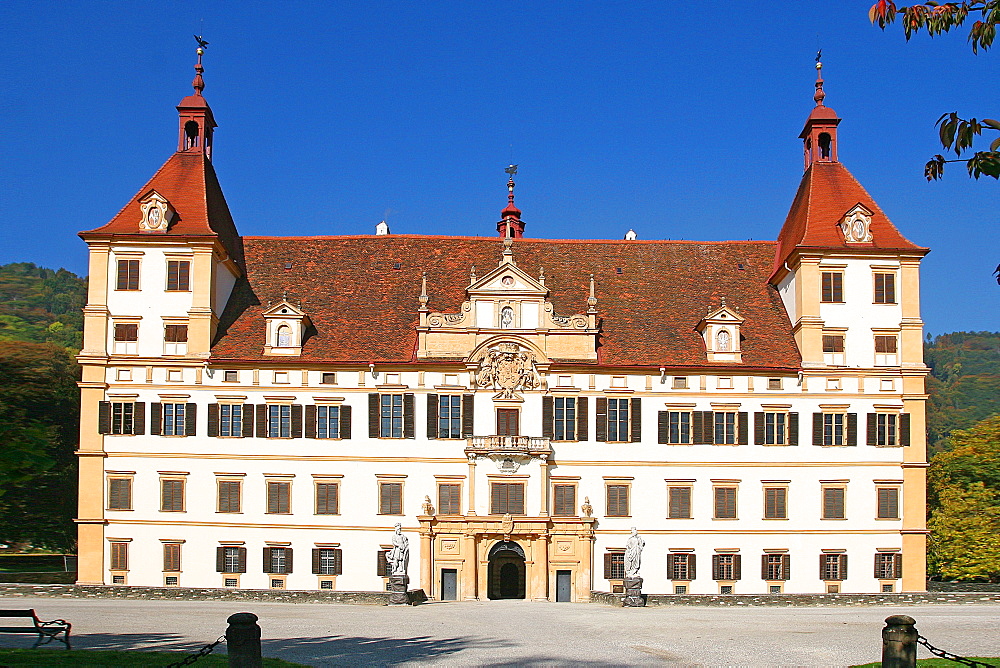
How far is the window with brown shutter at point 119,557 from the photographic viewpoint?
46531mm

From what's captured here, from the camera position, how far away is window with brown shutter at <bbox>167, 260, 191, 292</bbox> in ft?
158

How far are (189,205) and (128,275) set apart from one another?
4.19m

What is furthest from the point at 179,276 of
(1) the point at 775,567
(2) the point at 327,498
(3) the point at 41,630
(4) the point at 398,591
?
(1) the point at 775,567

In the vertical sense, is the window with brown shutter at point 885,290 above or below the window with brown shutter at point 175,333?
above

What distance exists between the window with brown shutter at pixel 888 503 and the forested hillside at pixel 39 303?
67341 mm

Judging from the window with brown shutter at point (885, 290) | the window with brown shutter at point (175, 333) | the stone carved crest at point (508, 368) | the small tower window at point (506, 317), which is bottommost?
the stone carved crest at point (508, 368)

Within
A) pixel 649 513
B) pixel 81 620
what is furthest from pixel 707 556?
pixel 81 620

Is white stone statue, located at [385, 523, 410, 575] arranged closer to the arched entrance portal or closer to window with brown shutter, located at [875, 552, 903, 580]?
the arched entrance portal

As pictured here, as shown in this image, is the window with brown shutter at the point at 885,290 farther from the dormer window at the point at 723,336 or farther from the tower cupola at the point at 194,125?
the tower cupola at the point at 194,125

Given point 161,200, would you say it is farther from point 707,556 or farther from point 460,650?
point 460,650

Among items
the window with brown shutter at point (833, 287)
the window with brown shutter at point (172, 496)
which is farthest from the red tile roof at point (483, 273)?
the window with brown shutter at point (172, 496)

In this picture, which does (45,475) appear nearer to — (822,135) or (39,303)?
(822,135)

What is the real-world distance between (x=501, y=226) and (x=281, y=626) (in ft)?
107

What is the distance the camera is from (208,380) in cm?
4753
